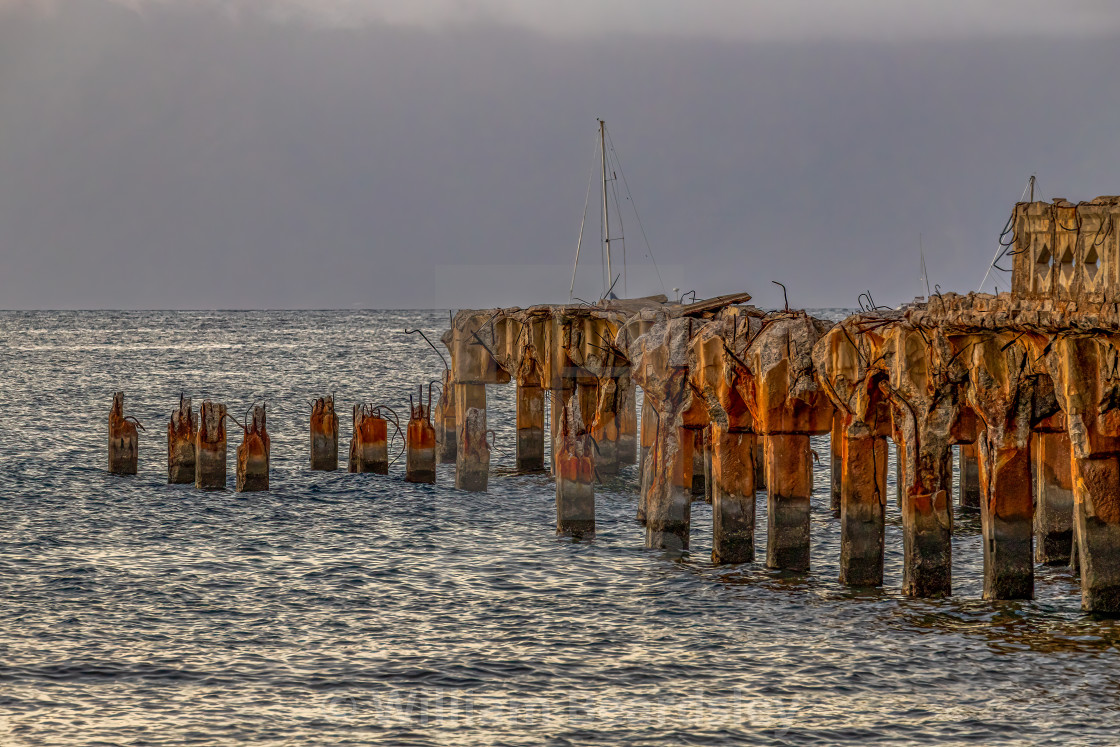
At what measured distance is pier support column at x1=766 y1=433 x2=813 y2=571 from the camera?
20.9 m

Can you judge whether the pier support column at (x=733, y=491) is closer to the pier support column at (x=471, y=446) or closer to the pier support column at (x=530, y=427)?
the pier support column at (x=471, y=446)

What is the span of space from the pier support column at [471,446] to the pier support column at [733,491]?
11590 mm

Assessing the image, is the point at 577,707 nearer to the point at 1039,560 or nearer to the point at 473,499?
the point at 1039,560

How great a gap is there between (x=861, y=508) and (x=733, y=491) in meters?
2.62

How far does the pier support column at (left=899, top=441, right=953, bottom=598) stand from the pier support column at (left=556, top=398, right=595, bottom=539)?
7.26 m

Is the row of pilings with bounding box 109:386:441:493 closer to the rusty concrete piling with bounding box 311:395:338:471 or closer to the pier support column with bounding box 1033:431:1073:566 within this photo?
the rusty concrete piling with bounding box 311:395:338:471

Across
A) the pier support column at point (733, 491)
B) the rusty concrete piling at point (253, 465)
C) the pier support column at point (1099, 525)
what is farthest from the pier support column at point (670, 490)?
the rusty concrete piling at point (253, 465)

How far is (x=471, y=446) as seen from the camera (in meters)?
33.3

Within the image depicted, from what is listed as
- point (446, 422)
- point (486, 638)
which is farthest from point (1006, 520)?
point (446, 422)

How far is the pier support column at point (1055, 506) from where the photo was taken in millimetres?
22828

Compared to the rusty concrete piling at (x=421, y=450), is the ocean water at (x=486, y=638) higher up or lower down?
lower down

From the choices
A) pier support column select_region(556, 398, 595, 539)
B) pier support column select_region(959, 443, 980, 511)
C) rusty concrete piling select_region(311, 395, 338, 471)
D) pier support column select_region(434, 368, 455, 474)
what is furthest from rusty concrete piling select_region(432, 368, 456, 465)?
pier support column select_region(959, 443, 980, 511)

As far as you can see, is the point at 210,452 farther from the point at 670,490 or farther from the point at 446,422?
the point at 670,490

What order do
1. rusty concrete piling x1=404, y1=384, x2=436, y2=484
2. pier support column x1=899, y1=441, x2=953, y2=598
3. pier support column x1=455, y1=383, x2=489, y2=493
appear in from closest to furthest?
pier support column x1=899, y1=441, x2=953, y2=598, pier support column x1=455, y1=383, x2=489, y2=493, rusty concrete piling x1=404, y1=384, x2=436, y2=484
